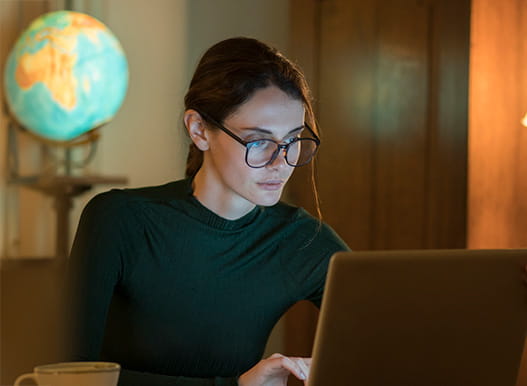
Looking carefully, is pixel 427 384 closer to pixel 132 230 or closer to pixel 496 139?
pixel 132 230

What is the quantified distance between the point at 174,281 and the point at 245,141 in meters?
0.28

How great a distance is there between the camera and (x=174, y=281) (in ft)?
4.93

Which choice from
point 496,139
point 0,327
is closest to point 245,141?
point 0,327

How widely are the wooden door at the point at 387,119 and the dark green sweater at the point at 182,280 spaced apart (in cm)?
182

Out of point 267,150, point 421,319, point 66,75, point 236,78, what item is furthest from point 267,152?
point 66,75

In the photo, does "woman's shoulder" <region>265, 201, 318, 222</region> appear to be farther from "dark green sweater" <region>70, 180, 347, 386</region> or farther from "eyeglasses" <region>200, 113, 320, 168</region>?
"eyeglasses" <region>200, 113, 320, 168</region>

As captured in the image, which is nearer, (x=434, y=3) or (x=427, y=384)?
(x=427, y=384)

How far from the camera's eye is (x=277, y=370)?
1150 millimetres

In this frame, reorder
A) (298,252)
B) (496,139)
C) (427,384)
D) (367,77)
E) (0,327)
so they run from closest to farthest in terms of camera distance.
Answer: (0,327)
(427,384)
(298,252)
(496,139)
(367,77)

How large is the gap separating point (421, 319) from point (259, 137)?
58cm

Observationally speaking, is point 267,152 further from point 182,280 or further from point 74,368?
point 74,368

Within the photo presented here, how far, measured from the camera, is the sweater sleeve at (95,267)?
1.42 metres

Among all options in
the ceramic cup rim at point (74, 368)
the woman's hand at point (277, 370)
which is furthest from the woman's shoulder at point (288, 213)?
the ceramic cup rim at point (74, 368)

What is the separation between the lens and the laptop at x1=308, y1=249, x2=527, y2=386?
0.94m
